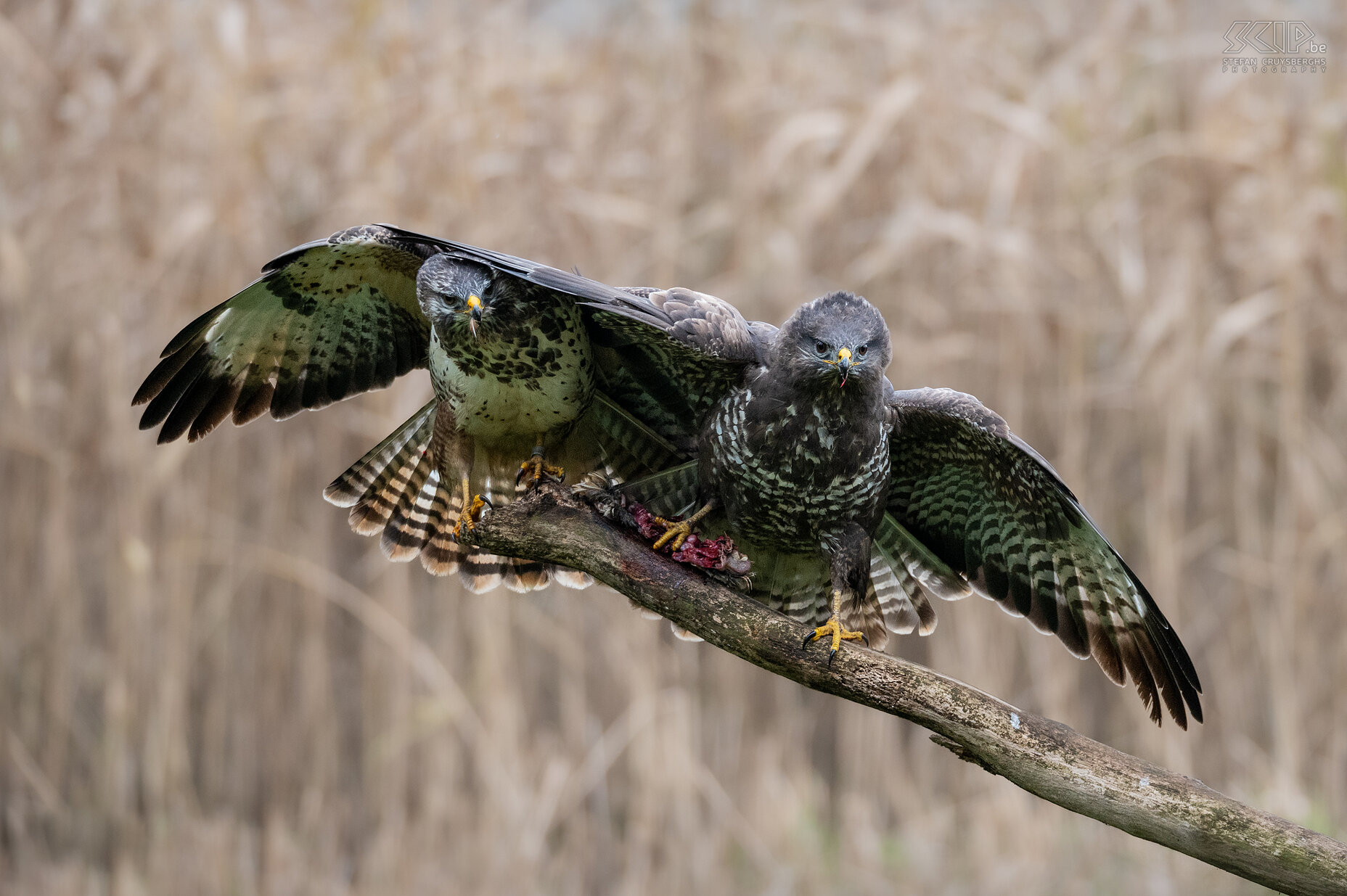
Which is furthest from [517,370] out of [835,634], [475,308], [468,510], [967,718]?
[967,718]

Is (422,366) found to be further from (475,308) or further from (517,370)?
(475,308)

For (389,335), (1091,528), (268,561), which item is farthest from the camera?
(268,561)

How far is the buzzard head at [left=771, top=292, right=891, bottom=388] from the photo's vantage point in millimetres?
2623

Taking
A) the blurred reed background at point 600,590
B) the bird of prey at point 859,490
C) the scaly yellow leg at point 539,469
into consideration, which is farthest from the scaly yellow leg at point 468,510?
the blurred reed background at point 600,590

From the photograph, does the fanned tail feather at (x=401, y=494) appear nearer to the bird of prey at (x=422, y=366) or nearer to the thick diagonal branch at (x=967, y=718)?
the bird of prey at (x=422, y=366)

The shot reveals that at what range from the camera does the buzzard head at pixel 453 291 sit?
2.81 m

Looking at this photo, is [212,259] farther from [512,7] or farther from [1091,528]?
[1091,528]

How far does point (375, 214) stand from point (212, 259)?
69 centimetres

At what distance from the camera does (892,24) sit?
5027mm

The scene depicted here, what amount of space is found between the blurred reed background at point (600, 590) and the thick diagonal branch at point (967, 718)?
6.76 ft

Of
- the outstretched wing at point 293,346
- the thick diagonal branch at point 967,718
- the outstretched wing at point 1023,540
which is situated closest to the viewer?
the thick diagonal branch at point 967,718

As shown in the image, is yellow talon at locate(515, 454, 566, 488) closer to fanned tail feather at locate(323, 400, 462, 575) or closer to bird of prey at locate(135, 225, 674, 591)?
bird of prey at locate(135, 225, 674, 591)

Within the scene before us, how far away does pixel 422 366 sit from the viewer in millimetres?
3500

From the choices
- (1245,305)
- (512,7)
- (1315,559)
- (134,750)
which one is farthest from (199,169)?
(1315,559)
